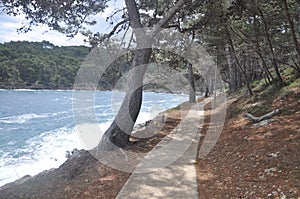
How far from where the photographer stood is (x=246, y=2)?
892 cm

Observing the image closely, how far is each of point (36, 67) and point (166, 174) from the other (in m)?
→ 64.8

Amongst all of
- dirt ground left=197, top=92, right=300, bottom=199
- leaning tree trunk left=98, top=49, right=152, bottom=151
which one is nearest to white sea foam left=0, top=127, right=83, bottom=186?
leaning tree trunk left=98, top=49, right=152, bottom=151

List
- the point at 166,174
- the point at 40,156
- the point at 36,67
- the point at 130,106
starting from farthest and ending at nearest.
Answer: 1. the point at 36,67
2. the point at 40,156
3. the point at 130,106
4. the point at 166,174

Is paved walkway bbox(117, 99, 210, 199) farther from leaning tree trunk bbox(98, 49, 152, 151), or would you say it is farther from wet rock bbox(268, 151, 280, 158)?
wet rock bbox(268, 151, 280, 158)

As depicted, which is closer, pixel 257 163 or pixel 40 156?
pixel 257 163

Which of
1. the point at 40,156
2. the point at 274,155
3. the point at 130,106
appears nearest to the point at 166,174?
the point at 274,155

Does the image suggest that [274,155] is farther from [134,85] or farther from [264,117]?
[134,85]

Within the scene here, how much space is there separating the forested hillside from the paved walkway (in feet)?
170

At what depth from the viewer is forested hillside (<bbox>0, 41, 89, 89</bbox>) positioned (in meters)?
61.1

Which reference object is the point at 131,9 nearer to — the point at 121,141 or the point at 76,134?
the point at 121,141

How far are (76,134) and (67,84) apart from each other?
55083 millimetres

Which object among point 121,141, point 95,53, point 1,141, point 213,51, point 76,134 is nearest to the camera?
point 121,141

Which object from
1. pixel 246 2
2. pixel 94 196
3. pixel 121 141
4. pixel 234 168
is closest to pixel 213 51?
pixel 246 2

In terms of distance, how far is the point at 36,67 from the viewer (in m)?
63.9
